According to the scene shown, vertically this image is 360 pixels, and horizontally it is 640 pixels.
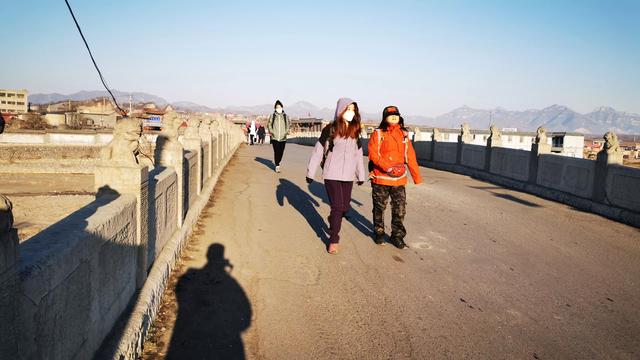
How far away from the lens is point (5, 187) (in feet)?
55.9

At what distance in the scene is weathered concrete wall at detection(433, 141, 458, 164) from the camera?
20045 mm

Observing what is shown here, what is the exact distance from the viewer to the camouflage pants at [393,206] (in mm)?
6586

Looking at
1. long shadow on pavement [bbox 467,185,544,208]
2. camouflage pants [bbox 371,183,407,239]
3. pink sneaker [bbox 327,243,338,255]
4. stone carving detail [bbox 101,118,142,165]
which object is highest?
stone carving detail [bbox 101,118,142,165]

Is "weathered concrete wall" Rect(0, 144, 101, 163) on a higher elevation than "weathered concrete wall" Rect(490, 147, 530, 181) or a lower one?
lower

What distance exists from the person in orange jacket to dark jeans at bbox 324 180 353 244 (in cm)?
44

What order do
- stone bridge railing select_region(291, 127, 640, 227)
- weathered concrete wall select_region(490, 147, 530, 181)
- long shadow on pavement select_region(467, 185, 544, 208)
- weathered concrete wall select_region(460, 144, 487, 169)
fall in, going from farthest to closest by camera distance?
weathered concrete wall select_region(460, 144, 487, 169)
weathered concrete wall select_region(490, 147, 530, 181)
long shadow on pavement select_region(467, 185, 544, 208)
stone bridge railing select_region(291, 127, 640, 227)

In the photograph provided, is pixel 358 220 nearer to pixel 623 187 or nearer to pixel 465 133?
pixel 623 187

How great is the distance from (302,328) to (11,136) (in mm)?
25890

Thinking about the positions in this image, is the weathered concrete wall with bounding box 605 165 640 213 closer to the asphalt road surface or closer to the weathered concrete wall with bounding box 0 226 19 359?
the asphalt road surface

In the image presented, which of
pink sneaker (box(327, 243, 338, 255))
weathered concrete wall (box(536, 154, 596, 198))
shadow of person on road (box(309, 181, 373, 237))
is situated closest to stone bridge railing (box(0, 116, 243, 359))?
pink sneaker (box(327, 243, 338, 255))

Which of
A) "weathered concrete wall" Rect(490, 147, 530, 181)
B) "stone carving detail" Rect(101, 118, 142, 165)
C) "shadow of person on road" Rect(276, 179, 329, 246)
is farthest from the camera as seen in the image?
"weathered concrete wall" Rect(490, 147, 530, 181)

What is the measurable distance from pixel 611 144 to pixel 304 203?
663 cm

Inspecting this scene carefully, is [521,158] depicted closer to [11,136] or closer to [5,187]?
[5,187]

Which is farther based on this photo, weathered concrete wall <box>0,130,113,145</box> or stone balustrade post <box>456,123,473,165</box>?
weathered concrete wall <box>0,130,113,145</box>
